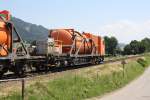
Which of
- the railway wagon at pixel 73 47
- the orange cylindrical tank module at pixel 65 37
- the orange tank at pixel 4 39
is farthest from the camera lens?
the orange cylindrical tank module at pixel 65 37

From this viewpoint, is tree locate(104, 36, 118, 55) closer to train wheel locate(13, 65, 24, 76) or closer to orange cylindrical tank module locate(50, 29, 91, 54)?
orange cylindrical tank module locate(50, 29, 91, 54)

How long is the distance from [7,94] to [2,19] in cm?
786

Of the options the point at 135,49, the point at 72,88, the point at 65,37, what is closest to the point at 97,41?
the point at 65,37

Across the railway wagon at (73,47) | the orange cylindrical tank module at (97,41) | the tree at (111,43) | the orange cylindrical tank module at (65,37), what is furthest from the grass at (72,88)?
the tree at (111,43)

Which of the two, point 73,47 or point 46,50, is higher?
point 73,47

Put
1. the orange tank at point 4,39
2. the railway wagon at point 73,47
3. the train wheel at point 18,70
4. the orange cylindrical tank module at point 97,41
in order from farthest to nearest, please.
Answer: the orange cylindrical tank module at point 97,41, the railway wagon at point 73,47, the train wheel at point 18,70, the orange tank at point 4,39

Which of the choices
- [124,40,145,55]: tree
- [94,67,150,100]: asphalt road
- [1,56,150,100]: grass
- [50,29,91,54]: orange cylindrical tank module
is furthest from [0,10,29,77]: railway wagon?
[124,40,145,55]: tree

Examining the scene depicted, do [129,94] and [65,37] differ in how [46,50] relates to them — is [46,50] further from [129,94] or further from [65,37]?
[129,94]

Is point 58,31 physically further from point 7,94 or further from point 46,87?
point 7,94

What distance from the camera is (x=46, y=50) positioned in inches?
1196

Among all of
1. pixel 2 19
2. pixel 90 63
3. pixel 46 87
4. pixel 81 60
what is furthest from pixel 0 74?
pixel 90 63

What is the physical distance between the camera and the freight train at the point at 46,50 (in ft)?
A: 80.4

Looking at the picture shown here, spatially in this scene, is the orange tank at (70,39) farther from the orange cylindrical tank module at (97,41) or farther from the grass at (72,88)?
the grass at (72,88)

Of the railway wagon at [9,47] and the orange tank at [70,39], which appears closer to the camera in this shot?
the railway wagon at [9,47]
